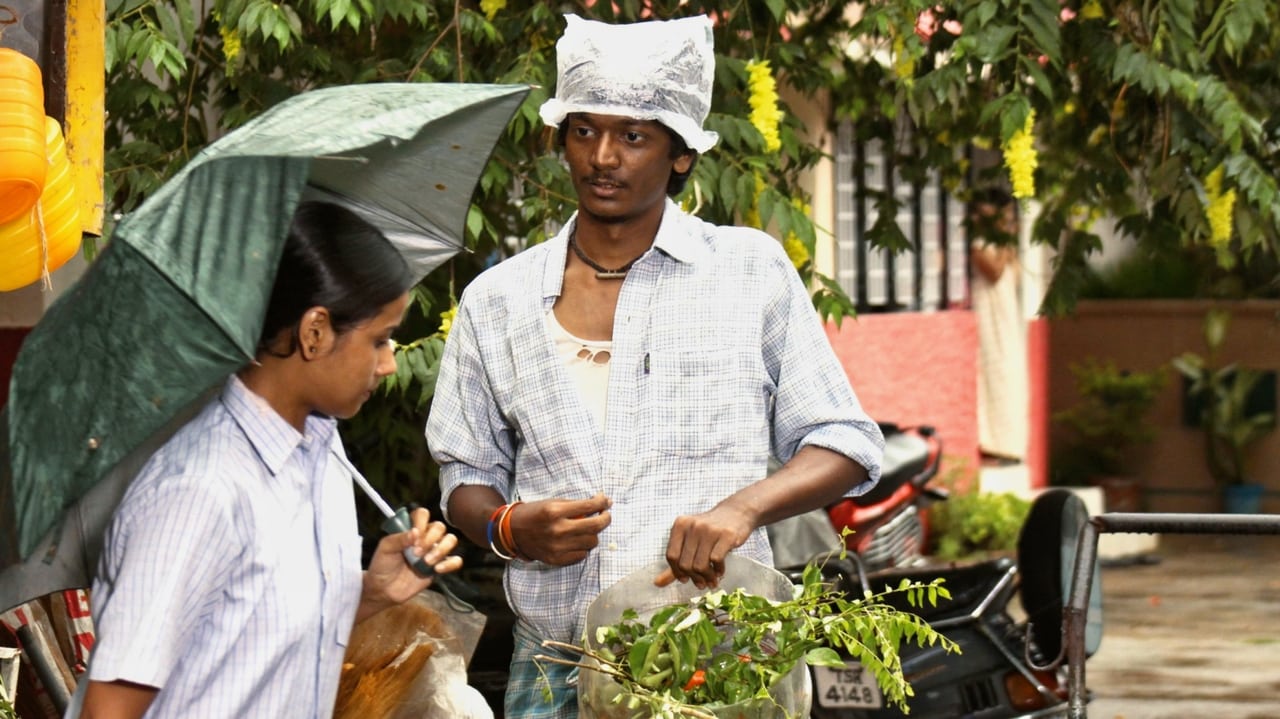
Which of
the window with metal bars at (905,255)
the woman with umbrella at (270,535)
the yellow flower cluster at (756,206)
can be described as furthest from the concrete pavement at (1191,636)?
the woman with umbrella at (270,535)

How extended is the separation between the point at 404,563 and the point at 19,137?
1698 millimetres

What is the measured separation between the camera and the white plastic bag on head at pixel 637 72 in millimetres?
3125

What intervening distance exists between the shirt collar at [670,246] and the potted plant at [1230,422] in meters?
11.2

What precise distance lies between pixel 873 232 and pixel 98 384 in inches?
199

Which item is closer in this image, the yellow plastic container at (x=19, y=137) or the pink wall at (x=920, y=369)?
the yellow plastic container at (x=19, y=137)

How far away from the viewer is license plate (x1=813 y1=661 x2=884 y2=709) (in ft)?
18.8

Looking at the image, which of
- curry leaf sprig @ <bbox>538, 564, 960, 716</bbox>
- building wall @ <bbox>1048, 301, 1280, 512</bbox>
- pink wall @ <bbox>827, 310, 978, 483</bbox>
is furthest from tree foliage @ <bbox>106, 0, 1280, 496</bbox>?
building wall @ <bbox>1048, 301, 1280, 512</bbox>

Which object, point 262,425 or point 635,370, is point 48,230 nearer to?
point 635,370

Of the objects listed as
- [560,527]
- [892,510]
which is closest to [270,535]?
[560,527]

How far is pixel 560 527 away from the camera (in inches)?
116

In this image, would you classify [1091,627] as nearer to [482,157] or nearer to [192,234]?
[482,157]

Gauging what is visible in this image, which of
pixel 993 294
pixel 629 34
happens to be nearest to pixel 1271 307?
pixel 993 294

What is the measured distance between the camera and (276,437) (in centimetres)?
235

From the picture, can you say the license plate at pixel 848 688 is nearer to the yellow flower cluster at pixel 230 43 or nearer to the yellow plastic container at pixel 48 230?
the yellow flower cluster at pixel 230 43
